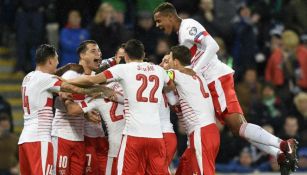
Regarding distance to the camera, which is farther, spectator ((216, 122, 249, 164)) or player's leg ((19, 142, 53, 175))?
spectator ((216, 122, 249, 164))

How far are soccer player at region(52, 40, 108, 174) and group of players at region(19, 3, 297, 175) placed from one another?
0.05 ft

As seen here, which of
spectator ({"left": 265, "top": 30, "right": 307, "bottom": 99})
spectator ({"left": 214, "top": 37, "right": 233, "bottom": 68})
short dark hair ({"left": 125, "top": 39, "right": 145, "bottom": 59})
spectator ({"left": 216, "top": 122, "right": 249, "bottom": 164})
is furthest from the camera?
spectator ({"left": 265, "top": 30, "right": 307, "bottom": 99})

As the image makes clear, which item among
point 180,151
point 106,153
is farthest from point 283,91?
point 106,153

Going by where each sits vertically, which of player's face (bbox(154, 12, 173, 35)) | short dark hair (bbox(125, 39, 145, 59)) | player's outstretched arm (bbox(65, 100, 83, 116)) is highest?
player's face (bbox(154, 12, 173, 35))

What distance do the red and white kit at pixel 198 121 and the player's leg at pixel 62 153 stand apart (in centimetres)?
168

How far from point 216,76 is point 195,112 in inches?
30.8

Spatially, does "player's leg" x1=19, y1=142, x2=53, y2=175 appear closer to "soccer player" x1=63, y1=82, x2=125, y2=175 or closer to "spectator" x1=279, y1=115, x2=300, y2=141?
"soccer player" x1=63, y1=82, x2=125, y2=175

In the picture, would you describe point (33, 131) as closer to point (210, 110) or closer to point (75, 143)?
point (75, 143)

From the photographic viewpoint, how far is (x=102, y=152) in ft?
57.5

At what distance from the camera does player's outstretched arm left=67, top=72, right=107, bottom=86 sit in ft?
53.6

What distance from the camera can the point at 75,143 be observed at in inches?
683

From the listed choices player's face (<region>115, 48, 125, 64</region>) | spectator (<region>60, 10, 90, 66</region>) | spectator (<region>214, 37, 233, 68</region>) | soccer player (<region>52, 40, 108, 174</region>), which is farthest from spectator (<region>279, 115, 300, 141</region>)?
soccer player (<region>52, 40, 108, 174</region>)

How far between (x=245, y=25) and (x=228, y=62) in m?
1.00

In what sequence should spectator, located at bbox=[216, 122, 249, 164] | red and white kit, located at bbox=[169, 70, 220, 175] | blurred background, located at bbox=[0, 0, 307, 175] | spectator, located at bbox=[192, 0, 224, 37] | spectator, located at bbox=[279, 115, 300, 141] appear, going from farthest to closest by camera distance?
spectator, located at bbox=[192, 0, 224, 37] → blurred background, located at bbox=[0, 0, 307, 175] → spectator, located at bbox=[279, 115, 300, 141] → spectator, located at bbox=[216, 122, 249, 164] → red and white kit, located at bbox=[169, 70, 220, 175]
